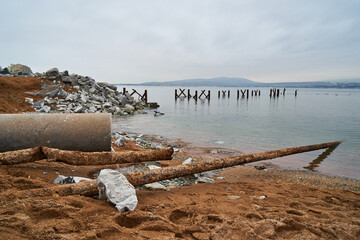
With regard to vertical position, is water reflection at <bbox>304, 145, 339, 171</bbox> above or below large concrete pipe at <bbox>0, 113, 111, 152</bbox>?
below

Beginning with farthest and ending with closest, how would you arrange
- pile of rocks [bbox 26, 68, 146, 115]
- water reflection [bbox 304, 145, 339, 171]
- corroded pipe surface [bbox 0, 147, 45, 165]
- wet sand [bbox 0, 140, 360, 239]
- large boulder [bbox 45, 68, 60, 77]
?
large boulder [bbox 45, 68, 60, 77] → pile of rocks [bbox 26, 68, 146, 115] → water reflection [bbox 304, 145, 339, 171] → corroded pipe surface [bbox 0, 147, 45, 165] → wet sand [bbox 0, 140, 360, 239]

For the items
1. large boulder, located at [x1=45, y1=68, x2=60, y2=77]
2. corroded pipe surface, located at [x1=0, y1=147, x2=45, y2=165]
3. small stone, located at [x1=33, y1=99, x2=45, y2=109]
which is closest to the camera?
corroded pipe surface, located at [x1=0, y1=147, x2=45, y2=165]

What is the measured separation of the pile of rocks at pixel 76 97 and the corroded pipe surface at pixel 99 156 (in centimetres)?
1043

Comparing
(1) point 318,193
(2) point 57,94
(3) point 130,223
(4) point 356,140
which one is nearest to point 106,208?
(3) point 130,223

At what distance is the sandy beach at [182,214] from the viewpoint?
237 cm

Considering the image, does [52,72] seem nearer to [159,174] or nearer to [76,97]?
[76,97]

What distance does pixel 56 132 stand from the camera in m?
4.80

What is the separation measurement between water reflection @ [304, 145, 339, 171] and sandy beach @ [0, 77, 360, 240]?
3279 mm

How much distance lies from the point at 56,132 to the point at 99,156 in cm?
131

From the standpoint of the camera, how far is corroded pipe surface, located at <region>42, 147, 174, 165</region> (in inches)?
160

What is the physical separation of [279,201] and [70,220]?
321 centimetres

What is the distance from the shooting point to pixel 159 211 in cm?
305

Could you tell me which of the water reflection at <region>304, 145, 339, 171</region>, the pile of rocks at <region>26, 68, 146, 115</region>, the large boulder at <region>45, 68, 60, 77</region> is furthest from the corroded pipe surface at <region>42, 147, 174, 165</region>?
the large boulder at <region>45, 68, 60, 77</region>

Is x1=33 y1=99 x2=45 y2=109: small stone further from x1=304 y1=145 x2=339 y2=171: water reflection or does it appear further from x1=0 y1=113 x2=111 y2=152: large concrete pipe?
x1=304 y1=145 x2=339 y2=171: water reflection
